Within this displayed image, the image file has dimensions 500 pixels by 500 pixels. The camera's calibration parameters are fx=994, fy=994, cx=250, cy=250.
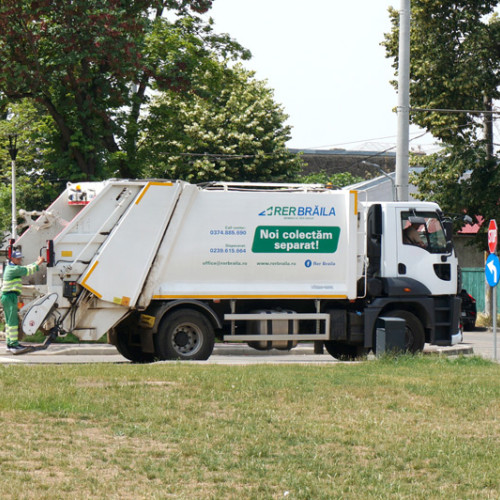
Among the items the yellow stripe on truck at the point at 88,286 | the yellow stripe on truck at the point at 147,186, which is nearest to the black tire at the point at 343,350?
the yellow stripe on truck at the point at 147,186

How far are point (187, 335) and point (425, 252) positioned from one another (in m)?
4.46

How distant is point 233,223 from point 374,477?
9.24m

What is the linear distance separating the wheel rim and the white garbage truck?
18 millimetres

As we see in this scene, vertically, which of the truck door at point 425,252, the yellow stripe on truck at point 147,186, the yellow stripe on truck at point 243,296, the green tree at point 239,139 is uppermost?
the green tree at point 239,139

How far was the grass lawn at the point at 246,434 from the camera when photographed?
6.85m

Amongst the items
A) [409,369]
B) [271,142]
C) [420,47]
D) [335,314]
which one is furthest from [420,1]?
[409,369]

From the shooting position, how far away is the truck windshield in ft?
56.5

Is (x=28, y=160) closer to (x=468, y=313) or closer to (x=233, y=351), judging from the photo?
(x=468, y=313)

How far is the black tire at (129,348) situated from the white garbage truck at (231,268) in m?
0.02

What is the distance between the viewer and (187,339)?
52.3 feet

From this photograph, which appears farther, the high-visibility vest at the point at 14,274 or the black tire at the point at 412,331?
the black tire at the point at 412,331

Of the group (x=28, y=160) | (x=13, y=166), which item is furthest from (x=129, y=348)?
(x=28, y=160)

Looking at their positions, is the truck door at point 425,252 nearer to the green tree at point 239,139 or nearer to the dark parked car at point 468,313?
the dark parked car at point 468,313

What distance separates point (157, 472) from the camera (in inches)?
280
